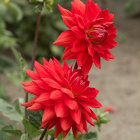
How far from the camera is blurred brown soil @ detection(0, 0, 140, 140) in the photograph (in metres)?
1.84

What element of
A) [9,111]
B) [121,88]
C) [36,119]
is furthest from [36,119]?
[121,88]

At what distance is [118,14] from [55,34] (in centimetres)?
126

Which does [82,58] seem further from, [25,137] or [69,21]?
[25,137]

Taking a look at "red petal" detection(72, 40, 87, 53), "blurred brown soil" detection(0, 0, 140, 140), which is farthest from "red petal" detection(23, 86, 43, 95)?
"blurred brown soil" detection(0, 0, 140, 140)

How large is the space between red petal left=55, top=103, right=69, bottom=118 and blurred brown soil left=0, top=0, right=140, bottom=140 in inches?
48.2

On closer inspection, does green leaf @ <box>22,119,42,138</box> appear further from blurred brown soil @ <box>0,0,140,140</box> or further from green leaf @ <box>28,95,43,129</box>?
blurred brown soil @ <box>0,0,140,140</box>

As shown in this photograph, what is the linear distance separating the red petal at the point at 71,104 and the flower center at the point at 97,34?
0.42ft

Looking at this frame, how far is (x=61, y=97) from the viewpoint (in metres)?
0.57

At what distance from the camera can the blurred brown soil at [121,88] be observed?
184cm

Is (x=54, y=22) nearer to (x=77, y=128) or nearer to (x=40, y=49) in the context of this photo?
(x=40, y=49)

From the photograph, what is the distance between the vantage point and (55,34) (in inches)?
116

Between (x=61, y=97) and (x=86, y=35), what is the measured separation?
131 millimetres

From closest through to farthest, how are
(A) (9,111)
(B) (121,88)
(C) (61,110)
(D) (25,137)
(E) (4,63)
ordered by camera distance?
1. (C) (61,110)
2. (D) (25,137)
3. (A) (9,111)
4. (E) (4,63)
5. (B) (121,88)

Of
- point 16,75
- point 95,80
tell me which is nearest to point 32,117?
point 16,75
